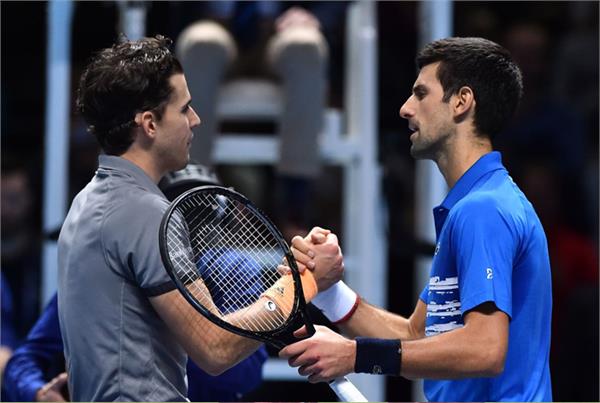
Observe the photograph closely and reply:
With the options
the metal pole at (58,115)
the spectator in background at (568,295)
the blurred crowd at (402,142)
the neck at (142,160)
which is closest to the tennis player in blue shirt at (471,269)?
the neck at (142,160)

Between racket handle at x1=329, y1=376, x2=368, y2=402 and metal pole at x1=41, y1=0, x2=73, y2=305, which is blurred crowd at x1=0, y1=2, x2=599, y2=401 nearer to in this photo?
metal pole at x1=41, y1=0, x2=73, y2=305

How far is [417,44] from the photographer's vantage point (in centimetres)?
559

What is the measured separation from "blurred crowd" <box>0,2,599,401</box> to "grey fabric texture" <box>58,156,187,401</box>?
5.81 ft

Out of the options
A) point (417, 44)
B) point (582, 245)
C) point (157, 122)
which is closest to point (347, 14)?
point (417, 44)

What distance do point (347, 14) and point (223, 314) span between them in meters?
2.52

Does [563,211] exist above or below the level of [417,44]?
below

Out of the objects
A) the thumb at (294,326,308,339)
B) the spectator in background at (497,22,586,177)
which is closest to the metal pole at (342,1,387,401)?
the spectator in background at (497,22,586,177)

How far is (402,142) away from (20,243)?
177cm

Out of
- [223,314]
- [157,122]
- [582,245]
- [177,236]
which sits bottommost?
[582,245]

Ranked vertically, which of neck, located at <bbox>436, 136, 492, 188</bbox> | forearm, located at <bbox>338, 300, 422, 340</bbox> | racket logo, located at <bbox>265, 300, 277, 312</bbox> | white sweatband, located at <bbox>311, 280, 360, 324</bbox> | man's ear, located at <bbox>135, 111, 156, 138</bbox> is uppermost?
man's ear, located at <bbox>135, 111, 156, 138</bbox>

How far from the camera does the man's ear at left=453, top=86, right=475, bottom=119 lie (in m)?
3.18

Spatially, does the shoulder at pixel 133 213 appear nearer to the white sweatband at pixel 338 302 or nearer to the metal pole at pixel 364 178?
the white sweatband at pixel 338 302

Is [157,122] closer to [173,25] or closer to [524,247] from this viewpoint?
[524,247]

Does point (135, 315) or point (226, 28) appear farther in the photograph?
point (226, 28)
